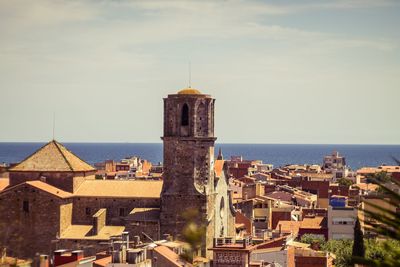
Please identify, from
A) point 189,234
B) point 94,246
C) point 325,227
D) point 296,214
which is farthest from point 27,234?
point 189,234

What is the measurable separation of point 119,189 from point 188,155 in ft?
13.9

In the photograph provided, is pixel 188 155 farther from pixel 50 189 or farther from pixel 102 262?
pixel 102 262

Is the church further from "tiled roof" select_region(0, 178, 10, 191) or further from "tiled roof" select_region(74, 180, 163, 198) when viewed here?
"tiled roof" select_region(0, 178, 10, 191)

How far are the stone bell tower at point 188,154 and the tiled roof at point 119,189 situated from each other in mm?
1173

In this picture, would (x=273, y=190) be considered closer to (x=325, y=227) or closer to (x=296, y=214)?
(x=296, y=214)

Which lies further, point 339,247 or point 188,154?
point 339,247

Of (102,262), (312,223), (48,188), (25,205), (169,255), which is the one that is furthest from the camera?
(312,223)

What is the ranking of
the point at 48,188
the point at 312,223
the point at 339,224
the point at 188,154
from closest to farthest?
the point at 48,188 < the point at 188,154 < the point at 339,224 < the point at 312,223

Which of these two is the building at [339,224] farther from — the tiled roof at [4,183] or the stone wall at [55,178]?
the tiled roof at [4,183]

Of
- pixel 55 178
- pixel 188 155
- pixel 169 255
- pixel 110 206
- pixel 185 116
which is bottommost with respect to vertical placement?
pixel 169 255

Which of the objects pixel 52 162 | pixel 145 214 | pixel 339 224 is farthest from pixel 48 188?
pixel 339 224

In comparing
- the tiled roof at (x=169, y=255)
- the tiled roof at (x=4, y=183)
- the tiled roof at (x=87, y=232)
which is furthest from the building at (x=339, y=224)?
the tiled roof at (x=169, y=255)

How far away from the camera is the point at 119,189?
46312 mm

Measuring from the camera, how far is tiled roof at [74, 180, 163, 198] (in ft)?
150
